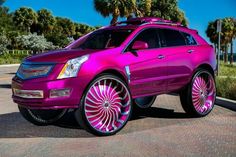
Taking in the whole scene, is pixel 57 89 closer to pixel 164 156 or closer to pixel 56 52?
pixel 56 52

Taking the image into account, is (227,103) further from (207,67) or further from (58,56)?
(58,56)

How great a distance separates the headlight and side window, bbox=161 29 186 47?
2.04m

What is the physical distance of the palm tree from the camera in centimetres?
3919

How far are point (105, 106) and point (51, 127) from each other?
1.28 meters

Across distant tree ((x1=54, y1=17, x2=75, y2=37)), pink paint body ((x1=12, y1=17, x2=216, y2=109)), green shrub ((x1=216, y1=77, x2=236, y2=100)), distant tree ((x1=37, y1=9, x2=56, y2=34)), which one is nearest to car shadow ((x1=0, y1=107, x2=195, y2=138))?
pink paint body ((x1=12, y1=17, x2=216, y2=109))

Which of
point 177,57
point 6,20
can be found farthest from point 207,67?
point 6,20

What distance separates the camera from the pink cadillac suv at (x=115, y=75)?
6879mm

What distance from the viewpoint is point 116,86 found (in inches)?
292

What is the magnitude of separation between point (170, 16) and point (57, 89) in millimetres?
61874

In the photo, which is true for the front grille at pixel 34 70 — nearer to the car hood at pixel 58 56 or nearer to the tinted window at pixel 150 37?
the car hood at pixel 58 56

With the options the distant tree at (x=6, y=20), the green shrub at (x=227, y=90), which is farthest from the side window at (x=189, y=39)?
the distant tree at (x=6, y=20)

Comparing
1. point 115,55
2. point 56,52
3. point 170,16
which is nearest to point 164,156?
point 115,55

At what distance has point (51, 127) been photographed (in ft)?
26.3

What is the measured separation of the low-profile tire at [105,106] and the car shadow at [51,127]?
26 centimetres
